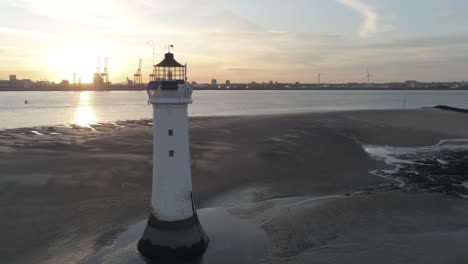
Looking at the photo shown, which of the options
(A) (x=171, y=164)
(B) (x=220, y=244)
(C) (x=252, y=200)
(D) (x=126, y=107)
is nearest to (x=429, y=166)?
(C) (x=252, y=200)

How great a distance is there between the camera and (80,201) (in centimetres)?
1508

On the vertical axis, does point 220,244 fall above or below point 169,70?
below

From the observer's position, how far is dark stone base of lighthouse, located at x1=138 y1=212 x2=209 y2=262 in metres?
10.6

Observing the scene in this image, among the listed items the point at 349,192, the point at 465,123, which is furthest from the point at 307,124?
the point at 349,192

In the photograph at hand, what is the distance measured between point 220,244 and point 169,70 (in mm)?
5186

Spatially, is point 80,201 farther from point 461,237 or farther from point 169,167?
point 461,237

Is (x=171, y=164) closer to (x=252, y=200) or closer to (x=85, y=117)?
(x=252, y=200)

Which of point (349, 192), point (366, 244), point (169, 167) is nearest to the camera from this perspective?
point (169, 167)

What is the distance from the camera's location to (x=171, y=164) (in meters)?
10.3

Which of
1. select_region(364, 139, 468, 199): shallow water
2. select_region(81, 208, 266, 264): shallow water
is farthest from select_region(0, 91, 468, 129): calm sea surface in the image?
select_region(81, 208, 266, 264): shallow water

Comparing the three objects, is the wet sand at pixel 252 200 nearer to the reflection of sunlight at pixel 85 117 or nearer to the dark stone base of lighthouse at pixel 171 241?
the dark stone base of lighthouse at pixel 171 241

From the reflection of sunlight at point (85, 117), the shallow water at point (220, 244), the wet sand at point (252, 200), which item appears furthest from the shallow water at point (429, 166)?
the reflection of sunlight at point (85, 117)

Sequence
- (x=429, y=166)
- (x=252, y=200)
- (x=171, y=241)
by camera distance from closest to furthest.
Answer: (x=171, y=241), (x=252, y=200), (x=429, y=166)

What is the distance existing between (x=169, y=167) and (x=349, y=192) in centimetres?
918
